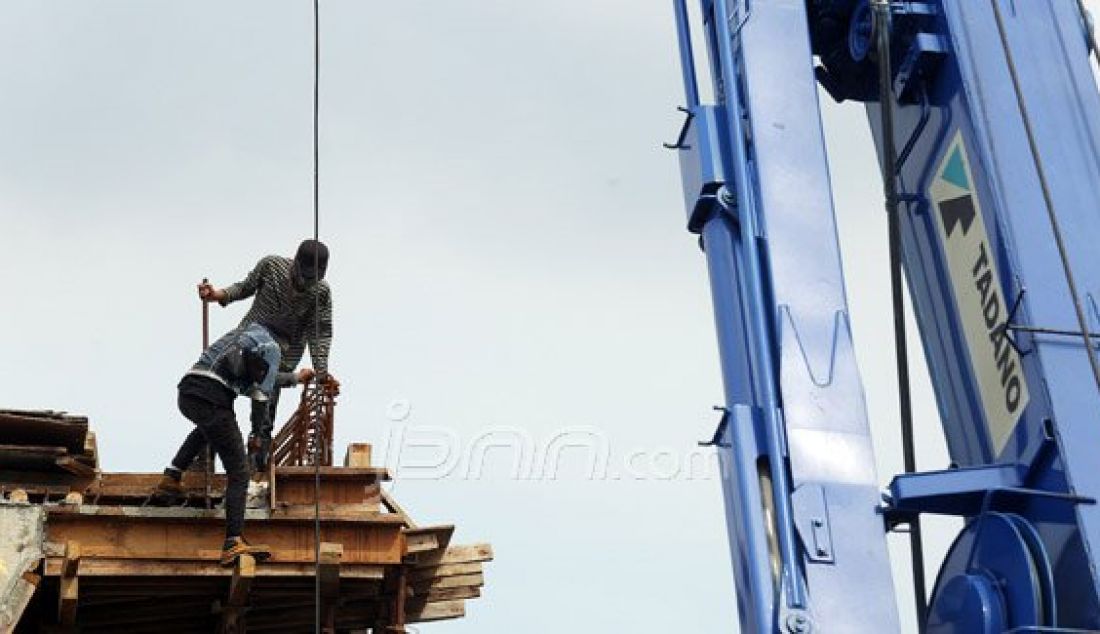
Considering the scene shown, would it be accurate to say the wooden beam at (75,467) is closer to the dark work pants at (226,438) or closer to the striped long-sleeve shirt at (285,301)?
the dark work pants at (226,438)

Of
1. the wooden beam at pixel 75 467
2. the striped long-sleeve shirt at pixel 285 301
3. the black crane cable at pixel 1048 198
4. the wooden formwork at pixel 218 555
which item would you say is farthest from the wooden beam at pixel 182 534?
the black crane cable at pixel 1048 198

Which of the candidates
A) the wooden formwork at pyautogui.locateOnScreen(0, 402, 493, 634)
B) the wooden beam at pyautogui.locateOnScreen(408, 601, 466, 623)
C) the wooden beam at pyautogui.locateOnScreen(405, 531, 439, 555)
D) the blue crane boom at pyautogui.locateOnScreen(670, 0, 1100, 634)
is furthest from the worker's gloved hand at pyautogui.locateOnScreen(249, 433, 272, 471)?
the blue crane boom at pyautogui.locateOnScreen(670, 0, 1100, 634)

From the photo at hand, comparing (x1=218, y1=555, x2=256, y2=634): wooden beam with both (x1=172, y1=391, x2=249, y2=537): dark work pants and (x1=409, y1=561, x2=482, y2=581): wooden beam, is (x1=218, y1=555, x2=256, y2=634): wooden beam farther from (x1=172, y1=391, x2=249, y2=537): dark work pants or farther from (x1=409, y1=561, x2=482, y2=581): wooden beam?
(x1=409, y1=561, x2=482, y2=581): wooden beam

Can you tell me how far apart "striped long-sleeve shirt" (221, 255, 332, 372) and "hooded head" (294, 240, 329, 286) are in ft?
0.26

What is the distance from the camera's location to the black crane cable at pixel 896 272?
23.6ft

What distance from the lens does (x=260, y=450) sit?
1223 centimetres

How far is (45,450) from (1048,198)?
7.93 meters

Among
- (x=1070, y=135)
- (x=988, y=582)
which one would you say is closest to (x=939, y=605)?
(x=988, y=582)

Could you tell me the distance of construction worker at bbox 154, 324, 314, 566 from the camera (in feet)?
37.1

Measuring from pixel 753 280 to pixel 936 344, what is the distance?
987 mm

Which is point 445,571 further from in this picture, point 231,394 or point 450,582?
point 231,394

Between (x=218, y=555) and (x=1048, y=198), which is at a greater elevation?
(x=218, y=555)

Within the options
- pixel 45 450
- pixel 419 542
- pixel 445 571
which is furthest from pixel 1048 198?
pixel 45 450

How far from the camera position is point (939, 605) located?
23.1 ft
